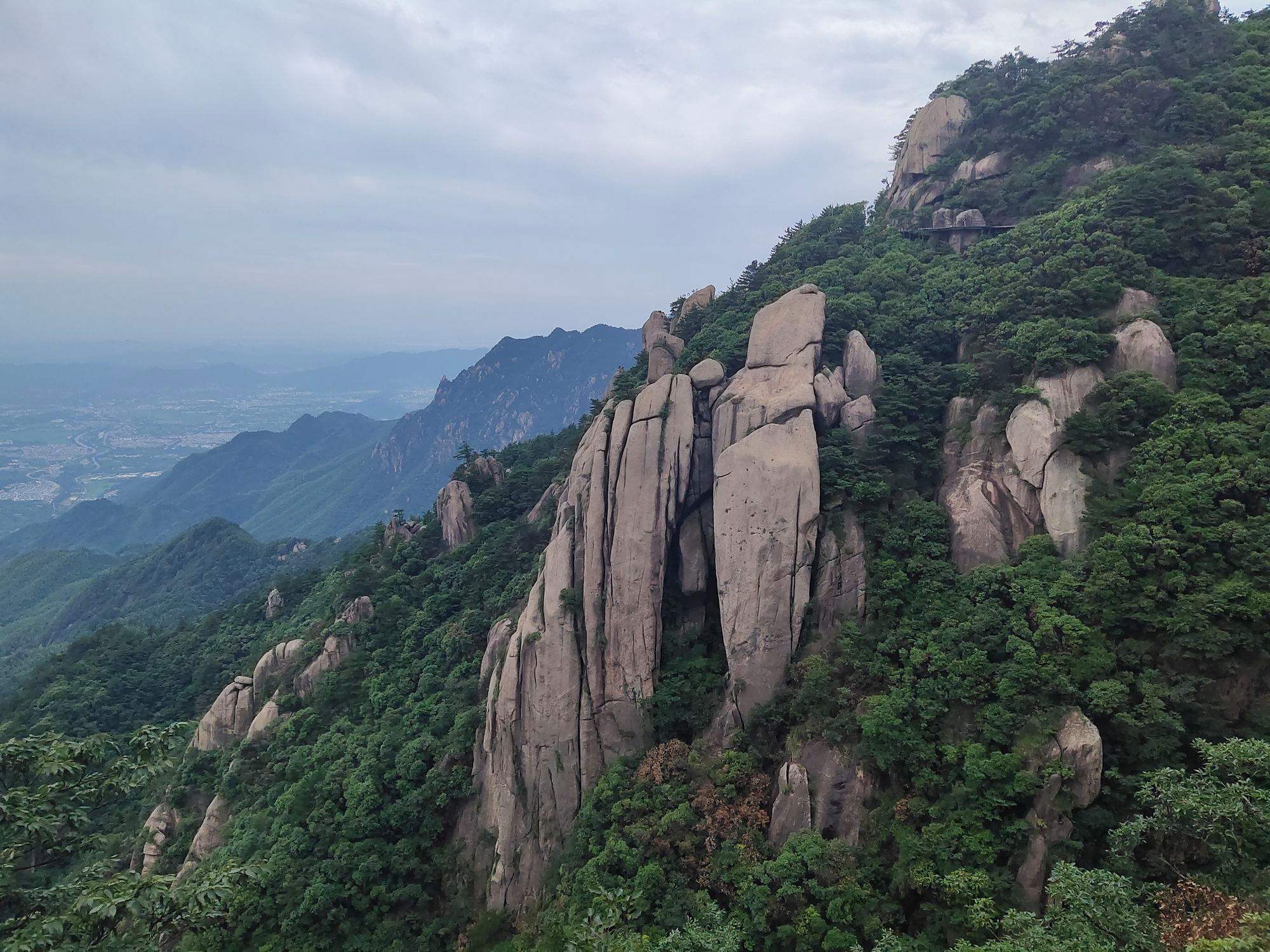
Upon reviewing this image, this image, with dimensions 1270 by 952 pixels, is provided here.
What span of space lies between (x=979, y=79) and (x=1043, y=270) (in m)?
23.0

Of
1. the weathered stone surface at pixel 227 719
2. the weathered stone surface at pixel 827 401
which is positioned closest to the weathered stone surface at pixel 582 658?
the weathered stone surface at pixel 827 401

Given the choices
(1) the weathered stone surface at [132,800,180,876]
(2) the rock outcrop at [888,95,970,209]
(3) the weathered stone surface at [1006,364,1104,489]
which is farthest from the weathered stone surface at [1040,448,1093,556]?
(1) the weathered stone surface at [132,800,180,876]

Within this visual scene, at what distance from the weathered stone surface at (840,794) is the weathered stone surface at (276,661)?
88.8 ft

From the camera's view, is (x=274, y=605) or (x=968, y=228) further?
(x=274, y=605)

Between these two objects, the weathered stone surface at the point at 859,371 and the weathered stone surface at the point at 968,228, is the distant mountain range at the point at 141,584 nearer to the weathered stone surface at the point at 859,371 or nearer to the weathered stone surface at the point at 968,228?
the weathered stone surface at the point at 859,371

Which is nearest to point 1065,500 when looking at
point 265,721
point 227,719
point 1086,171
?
point 1086,171

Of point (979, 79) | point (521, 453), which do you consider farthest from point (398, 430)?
point (979, 79)

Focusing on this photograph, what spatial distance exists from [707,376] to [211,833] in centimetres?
2726

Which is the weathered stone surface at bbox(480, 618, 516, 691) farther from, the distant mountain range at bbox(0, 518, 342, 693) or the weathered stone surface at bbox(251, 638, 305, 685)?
the distant mountain range at bbox(0, 518, 342, 693)

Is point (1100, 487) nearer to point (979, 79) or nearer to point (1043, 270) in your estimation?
point (1043, 270)

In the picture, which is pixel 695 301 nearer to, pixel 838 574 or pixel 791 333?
pixel 791 333

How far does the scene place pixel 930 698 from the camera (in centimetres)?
1727

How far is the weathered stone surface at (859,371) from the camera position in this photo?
2614cm

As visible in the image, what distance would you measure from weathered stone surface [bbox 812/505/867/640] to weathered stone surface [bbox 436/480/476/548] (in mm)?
21455
